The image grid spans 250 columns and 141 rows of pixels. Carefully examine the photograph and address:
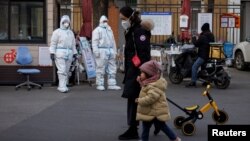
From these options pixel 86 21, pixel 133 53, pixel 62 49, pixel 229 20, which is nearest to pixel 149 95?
pixel 133 53

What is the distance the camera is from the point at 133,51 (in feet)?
29.4

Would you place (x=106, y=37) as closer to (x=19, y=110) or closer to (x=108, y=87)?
(x=108, y=87)

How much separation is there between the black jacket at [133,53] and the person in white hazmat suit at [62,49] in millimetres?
6168

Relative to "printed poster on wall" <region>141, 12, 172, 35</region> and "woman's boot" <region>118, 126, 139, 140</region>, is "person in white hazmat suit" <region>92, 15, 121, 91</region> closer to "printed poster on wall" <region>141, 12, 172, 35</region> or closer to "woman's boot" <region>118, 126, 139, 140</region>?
"printed poster on wall" <region>141, 12, 172, 35</region>

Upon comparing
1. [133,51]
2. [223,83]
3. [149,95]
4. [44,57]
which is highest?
[133,51]

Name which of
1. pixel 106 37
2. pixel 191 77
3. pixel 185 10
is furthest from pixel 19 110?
pixel 185 10

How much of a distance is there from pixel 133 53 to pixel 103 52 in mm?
6520

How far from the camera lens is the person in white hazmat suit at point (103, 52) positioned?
15406 millimetres

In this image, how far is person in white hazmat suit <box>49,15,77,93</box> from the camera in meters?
14.9

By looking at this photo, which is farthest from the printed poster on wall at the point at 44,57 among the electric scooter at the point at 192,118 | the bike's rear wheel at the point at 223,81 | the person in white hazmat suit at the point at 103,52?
the electric scooter at the point at 192,118

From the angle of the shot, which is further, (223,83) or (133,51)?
(223,83)

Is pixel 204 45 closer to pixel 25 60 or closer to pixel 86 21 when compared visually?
pixel 86 21

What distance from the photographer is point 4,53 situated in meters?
16.2

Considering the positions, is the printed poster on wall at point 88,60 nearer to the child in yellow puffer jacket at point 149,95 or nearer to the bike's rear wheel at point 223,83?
the bike's rear wheel at point 223,83
